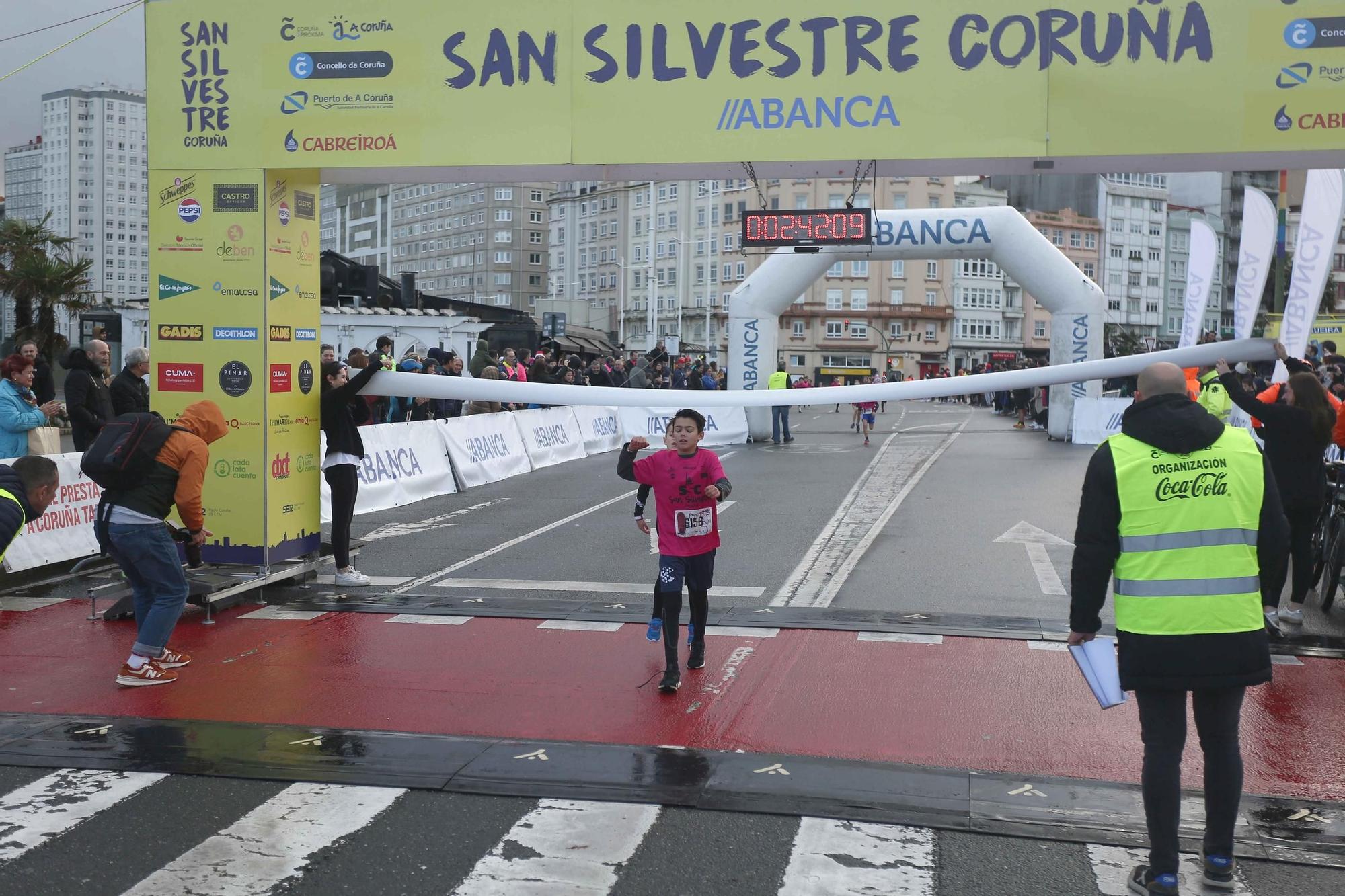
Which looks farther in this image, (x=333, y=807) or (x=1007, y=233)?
(x=1007, y=233)

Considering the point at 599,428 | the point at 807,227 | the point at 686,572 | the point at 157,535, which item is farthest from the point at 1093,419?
the point at 157,535

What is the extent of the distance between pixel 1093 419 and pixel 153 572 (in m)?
24.7

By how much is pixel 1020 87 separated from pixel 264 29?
601 centimetres

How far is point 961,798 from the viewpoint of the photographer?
18.5 ft

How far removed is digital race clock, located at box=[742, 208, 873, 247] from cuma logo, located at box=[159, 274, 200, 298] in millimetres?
4760

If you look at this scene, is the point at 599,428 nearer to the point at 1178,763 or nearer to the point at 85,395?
the point at 85,395

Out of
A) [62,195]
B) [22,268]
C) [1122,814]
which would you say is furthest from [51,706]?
[62,195]

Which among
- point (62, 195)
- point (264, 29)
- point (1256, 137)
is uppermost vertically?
point (62, 195)

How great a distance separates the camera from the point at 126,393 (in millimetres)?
11750

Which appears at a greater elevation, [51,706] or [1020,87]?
[1020,87]

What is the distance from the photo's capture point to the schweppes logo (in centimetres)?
1018

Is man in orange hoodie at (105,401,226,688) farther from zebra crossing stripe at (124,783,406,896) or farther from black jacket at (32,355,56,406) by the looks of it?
Result: black jacket at (32,355,56,406)

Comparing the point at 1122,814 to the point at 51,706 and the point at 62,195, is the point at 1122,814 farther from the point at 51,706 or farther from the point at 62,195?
the point at 62,195

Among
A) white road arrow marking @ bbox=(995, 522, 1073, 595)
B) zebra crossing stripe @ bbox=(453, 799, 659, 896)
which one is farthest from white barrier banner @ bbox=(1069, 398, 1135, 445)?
zebra crossing stripe @ bbox=(453, 799, 659, 896)
